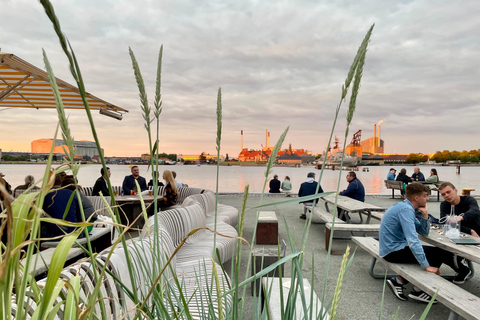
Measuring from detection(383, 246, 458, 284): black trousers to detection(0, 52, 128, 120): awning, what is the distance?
3856 millimetres

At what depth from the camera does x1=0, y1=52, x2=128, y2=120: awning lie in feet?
11.1

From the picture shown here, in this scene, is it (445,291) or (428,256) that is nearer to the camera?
(445,291)

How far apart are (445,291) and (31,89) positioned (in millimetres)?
5583

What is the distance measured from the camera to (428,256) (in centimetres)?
395

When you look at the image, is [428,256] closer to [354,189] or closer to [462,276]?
[462,276]

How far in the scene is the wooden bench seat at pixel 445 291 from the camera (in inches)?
98.0

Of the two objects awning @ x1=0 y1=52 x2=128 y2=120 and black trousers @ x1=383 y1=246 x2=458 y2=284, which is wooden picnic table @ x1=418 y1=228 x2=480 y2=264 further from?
awning @ x1=0 y1=52 x2=128 y2=120

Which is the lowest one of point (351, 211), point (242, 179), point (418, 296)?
point (242, 179)

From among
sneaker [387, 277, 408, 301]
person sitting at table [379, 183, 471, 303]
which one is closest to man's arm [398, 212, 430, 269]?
person sitting at table [379, 183, 471, 303]

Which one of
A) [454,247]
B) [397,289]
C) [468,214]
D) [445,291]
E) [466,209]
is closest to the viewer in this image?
[445,291]

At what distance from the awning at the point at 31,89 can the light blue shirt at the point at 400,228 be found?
372 centimetres

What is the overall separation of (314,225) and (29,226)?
7.69m

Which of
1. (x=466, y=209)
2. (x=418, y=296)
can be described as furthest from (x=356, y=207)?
(x=418, y=296)

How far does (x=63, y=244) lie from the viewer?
0.38 meters
